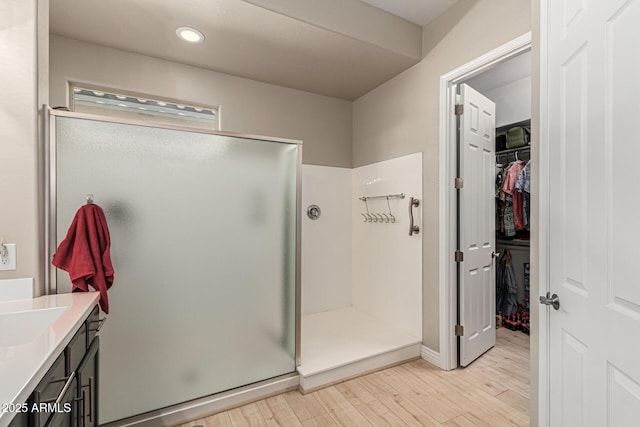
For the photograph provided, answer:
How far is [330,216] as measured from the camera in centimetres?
340

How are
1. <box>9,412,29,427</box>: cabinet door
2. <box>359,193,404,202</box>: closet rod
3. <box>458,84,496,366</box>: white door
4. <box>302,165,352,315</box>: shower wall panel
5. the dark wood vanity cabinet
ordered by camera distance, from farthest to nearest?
<box>302,165,352,315</box>: shower wall panel < <box>359,193,404,202</box>: closet rod < <box>458,84,496,366</box>: white door < the dark wood vanity cabinet < <box>9,412,29,427</box>: cabinet door

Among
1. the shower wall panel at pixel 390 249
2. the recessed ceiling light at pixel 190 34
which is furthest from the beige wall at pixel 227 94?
the shower wall panel at pixel 390 249

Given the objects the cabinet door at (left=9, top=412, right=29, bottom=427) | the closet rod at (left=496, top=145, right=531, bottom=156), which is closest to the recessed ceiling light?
the cabinet door at (left=9, top=412, right=29, bottom=427)

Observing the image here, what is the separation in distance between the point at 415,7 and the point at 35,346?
2.90 meters

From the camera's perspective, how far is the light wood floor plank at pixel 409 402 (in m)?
1.80

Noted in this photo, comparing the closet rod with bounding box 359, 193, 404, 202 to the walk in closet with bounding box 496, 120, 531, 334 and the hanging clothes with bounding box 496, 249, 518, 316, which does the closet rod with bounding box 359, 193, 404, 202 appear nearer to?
the walk in closet with bounding box 496, 120, 531, 334

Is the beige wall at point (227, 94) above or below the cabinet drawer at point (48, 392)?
above

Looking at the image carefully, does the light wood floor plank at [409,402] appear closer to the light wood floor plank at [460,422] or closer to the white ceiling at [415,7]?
the light wood floor plank at [460,422]

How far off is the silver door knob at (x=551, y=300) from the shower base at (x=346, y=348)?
4.51ft

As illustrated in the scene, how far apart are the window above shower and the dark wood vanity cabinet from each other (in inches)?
62.0

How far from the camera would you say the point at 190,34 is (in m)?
2.19

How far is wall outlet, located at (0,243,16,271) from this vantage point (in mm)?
1312

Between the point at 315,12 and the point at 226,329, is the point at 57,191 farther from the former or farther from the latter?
the point at 315,12

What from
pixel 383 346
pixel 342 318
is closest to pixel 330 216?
pixel 342 318
